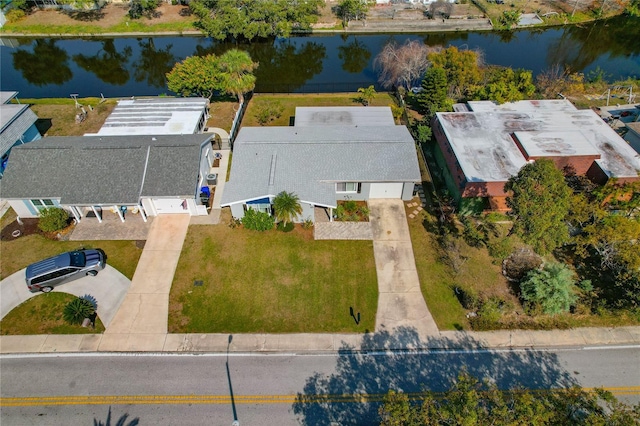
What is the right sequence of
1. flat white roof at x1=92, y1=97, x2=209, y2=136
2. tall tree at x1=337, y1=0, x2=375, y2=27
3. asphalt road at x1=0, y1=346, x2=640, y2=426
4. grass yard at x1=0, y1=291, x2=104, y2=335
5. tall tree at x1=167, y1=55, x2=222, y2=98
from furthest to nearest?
tall tree at x1=337, y1=0, x2=375, y2=27, tall tree at x1=167, y1=55, x2=222, y2=98, flat white roof at x1=92, y1=97, x2=209, y2=136, grass yard at x1=0, y1=291, x2=104, y2=335, asphalt road at x1=0, y1=346, x2=640, y2=426

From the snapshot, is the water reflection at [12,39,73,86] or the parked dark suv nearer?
the parked dark suv

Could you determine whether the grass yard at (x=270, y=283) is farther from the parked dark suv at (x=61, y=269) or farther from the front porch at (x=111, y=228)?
the parked dark suv at (x=61, y=269)

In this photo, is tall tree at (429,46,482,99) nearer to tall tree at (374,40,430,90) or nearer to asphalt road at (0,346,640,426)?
tall tree at (374,40,430,90)

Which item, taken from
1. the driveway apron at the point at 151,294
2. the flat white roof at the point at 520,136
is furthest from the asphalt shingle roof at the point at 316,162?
the driveway apron at the point at 151,294

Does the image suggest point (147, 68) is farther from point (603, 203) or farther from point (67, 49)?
point (603, 203)

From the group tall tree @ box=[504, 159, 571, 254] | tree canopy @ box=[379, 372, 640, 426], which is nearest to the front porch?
tree canopy @ box=[379, 372, 640, 426]

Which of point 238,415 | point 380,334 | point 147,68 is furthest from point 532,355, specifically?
point 147,68
